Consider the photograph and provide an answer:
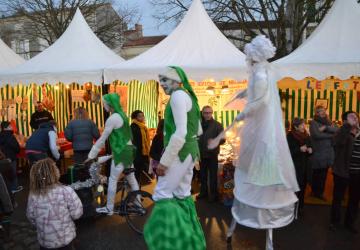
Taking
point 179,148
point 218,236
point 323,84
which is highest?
point 323,84

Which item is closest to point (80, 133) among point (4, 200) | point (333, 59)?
point (4, 200)

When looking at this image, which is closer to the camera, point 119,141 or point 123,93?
point 119,141

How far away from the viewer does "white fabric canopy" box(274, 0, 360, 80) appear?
6238 mm

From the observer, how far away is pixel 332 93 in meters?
9.86

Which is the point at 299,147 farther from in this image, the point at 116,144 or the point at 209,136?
the point at 116,144

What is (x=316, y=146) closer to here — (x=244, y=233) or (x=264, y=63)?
(x=244, y=233)

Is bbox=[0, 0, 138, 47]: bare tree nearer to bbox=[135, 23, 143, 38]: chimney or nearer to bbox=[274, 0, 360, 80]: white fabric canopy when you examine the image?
bbox=[135, 23, 143, 38]: chimney

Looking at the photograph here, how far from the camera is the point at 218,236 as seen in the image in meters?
5.02

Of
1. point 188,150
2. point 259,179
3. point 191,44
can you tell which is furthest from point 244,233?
point 191,44

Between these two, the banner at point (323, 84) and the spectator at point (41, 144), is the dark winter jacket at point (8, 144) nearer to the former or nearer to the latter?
the spectator at point (41, 144)

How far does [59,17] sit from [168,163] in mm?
24152

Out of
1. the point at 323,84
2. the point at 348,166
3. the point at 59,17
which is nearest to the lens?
the point at 348,166

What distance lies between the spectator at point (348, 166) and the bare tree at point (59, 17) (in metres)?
21.5

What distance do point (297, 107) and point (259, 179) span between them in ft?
22.8
